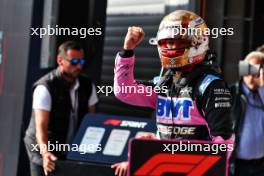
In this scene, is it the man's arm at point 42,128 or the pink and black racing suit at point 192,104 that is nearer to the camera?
the pink and black racing suit at point 192,104

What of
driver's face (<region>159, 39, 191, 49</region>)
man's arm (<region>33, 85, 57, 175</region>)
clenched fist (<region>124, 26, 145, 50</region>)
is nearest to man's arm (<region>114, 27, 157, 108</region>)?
clenched fist (<region>124, 26, 145, 50</region>)

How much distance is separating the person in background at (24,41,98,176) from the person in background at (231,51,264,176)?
3.72ft

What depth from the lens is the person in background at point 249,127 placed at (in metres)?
4.41

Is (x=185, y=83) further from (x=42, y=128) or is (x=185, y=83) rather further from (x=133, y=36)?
(x=42, y=128)

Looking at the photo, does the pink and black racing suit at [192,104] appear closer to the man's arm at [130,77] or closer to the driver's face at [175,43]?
the man's arm at [130,77]

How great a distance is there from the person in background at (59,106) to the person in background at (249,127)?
1.13m

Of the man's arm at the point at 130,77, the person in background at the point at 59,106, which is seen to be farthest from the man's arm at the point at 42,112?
the man's arm at the point at 130,77

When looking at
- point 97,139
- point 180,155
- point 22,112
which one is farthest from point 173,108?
point 22,112

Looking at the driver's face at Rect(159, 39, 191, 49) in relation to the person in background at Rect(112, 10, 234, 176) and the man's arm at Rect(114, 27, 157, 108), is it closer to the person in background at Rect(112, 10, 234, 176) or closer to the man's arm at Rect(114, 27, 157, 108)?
the person in background at Rect(112, 10, 234, 176)

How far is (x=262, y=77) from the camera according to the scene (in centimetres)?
447

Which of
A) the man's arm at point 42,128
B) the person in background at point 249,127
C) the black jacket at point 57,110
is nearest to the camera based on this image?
the man's arm at point 42,128

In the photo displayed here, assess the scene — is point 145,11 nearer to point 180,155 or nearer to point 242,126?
point 242,126

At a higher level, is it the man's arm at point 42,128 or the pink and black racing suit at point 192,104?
the pink and black racing suit at point 192,104

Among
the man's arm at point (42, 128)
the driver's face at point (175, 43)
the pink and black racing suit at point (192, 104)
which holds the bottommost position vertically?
the man's arm at point (42, 128)
